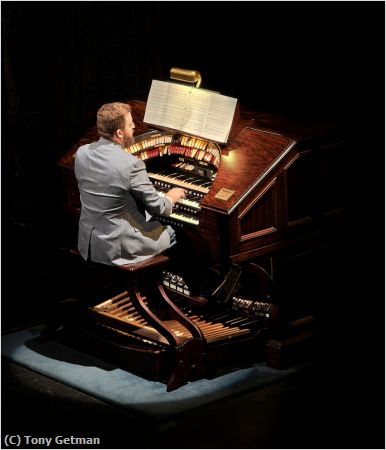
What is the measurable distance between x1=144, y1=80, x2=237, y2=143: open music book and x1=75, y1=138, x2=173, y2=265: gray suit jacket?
533mm

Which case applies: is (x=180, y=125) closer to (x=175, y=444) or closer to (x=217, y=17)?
(x=217, y=17)

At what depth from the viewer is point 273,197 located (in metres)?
7.22

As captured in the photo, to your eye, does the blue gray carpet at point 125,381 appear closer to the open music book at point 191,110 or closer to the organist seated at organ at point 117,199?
the organist seated at organ at point 117,199

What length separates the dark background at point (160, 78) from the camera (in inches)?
290

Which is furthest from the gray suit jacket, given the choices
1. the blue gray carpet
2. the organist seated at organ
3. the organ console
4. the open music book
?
the blue gray carpet

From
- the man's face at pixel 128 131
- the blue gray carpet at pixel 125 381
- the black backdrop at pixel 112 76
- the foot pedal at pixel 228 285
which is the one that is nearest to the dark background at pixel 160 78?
the black backdrop at pixel 112 76

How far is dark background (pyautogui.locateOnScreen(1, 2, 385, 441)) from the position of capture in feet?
24.1

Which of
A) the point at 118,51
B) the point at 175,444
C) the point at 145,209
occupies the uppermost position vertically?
the point at 118,51

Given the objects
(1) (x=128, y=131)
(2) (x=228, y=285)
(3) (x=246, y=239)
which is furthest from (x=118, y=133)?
(2) (x=228, y=285)

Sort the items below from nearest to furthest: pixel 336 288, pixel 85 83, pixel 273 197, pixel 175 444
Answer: pixel 175 444 → pixel 273 197 → pixel 336 288 → pixel 85 83

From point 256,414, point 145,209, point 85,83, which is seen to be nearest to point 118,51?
point 85,83

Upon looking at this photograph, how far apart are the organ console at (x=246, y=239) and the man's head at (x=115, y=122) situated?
0.56 meters

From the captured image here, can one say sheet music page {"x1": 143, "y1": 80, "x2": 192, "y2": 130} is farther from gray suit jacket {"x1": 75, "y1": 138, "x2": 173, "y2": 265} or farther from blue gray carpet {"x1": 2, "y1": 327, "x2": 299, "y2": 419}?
blue gray carpet {"x1": 2, "y1": 327, "x2": 299, "y2": 419}

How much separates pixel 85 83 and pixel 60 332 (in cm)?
168
